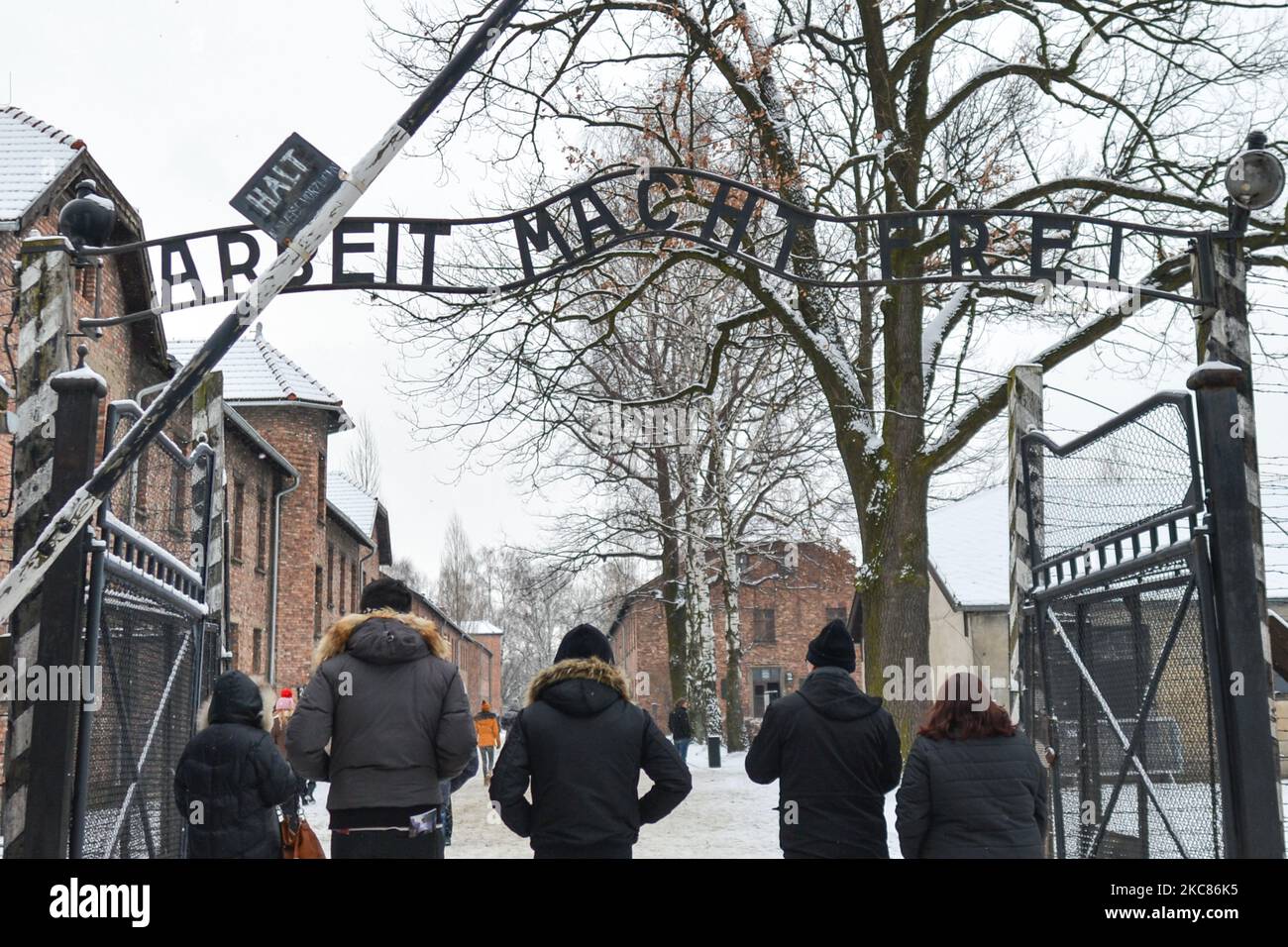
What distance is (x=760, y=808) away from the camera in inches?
739

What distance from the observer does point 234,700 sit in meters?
5.97

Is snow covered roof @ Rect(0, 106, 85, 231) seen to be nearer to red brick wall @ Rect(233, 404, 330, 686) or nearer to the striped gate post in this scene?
the striped gate post

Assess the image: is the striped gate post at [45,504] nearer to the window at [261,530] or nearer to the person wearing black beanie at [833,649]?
the person wearing black beanie at [833,649]

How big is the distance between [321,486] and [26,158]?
1747 cm

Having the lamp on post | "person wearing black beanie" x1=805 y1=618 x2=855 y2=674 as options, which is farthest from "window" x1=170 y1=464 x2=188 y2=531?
the lamp on post

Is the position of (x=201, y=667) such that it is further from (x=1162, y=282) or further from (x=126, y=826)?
(x=1162, y=282)

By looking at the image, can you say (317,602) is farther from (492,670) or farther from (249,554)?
(492,670)

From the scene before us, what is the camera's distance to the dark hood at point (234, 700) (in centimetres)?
596

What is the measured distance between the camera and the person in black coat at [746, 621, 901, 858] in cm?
584

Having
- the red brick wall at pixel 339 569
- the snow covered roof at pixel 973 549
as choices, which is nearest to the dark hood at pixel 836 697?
the snow covered roof at pixel 973 549

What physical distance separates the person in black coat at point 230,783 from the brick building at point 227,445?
3.03 feet

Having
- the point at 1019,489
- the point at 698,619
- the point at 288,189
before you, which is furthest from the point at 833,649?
the point at 698,619
